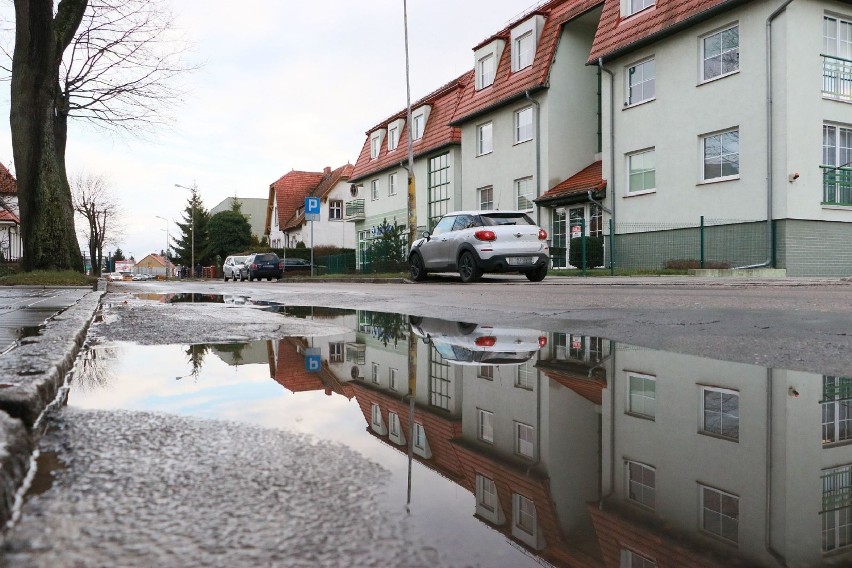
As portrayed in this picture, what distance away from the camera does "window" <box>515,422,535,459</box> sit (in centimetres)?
214

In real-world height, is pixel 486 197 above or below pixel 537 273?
above

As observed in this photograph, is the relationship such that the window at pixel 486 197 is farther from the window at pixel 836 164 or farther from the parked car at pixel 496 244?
the window at pixel 836 164

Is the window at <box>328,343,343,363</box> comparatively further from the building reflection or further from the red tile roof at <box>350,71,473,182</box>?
the red tile roof at <box>350,71,473,182</box>

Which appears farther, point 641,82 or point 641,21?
point 641,82

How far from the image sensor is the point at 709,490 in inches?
69.3

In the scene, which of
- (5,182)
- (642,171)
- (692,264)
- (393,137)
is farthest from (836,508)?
(5,182)

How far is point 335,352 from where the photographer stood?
14.7 ft

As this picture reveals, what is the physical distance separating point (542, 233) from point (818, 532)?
15217mm

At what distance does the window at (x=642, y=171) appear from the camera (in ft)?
71.1

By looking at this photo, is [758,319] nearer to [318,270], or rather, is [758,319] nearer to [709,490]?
[709,490]

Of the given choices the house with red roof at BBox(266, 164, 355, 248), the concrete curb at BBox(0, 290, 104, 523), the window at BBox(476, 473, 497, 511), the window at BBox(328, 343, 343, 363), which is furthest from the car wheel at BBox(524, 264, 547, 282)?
the house with red roof at BBox(266, 164, 355, 248)

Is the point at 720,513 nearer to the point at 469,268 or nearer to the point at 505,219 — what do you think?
the point at 505,219

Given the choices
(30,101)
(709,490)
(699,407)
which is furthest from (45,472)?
(30,101)

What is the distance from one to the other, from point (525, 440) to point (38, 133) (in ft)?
56.4
